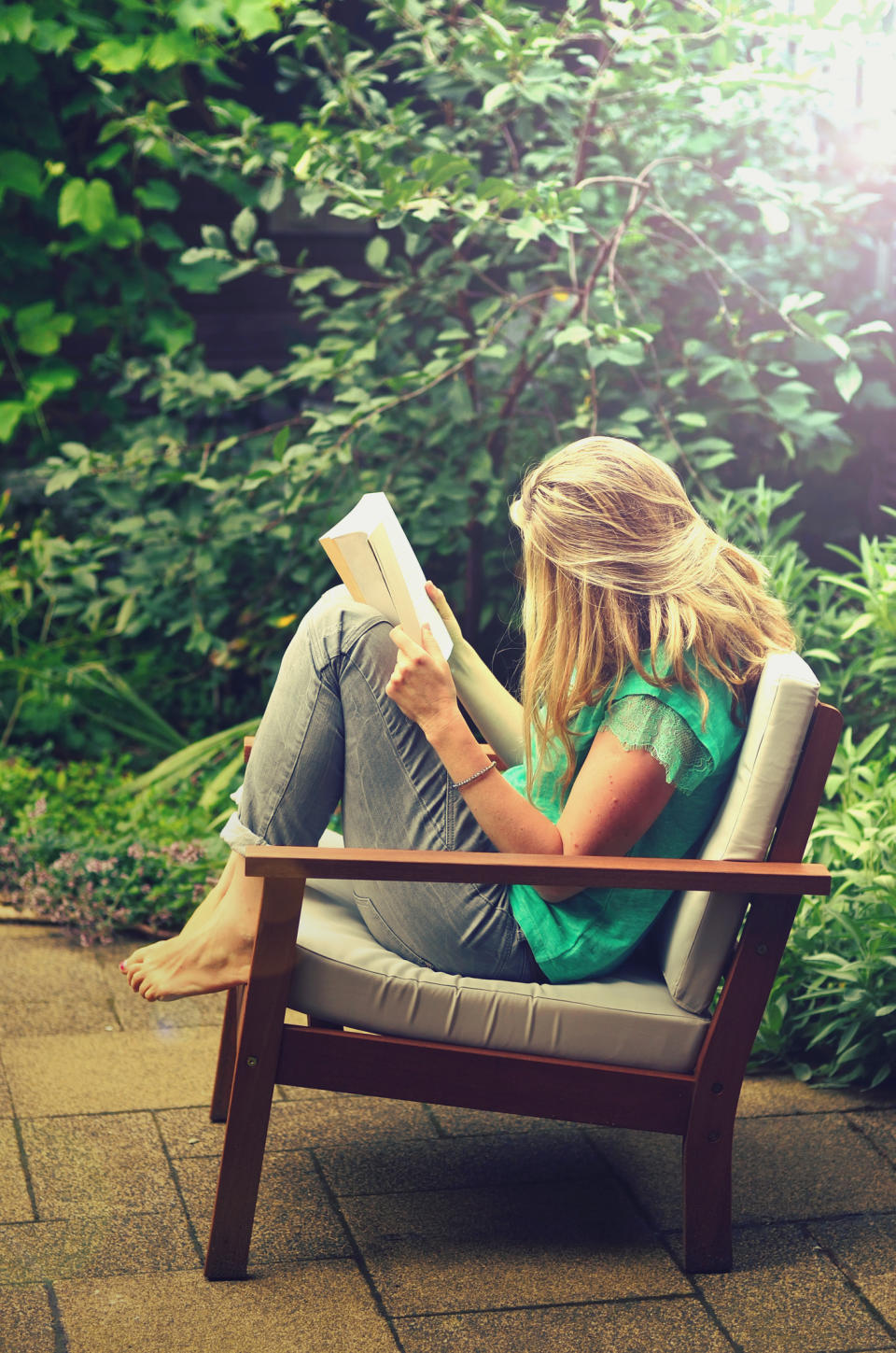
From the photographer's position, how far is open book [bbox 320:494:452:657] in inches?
77.8

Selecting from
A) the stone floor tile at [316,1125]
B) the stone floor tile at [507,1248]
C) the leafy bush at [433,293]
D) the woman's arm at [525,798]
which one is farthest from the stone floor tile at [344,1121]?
the leafy bush at [433,293]

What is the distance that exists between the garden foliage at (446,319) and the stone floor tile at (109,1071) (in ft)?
3.77

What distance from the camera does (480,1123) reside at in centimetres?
241

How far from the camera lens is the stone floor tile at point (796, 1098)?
2.47m

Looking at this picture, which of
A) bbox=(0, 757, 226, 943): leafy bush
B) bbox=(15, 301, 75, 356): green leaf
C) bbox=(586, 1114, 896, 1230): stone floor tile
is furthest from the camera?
bbox=(15, 301, 75, 356): green leaf

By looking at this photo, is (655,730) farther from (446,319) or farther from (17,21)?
(17,21)

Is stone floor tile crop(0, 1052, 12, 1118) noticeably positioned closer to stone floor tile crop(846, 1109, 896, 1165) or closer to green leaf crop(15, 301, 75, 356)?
stone floor tile crop(846, 1109, 896, 1165)

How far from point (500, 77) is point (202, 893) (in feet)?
7.37

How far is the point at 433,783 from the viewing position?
2006mm

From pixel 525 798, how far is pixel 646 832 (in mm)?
188

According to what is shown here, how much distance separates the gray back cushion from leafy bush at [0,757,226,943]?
160 centimetres

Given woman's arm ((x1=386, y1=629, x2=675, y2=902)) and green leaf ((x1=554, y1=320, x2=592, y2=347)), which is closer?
woman's arm ((x1=386, y1=629, x2=675, y2=902))

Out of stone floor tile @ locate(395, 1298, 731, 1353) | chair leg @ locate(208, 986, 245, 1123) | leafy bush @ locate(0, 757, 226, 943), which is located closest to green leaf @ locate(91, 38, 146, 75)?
leafy bush @ locate(0, 757, 226, 943)

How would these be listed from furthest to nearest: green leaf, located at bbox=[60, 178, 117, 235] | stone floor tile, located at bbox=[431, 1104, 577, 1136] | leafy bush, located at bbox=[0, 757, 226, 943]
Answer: green leaf, located at bbox=[60, 178, 117, 235] < leafy bush, located at bbox=[0, 757, 226, 943] < stone floor tile, located at bbox=[431, 1104, 577, 1136]
